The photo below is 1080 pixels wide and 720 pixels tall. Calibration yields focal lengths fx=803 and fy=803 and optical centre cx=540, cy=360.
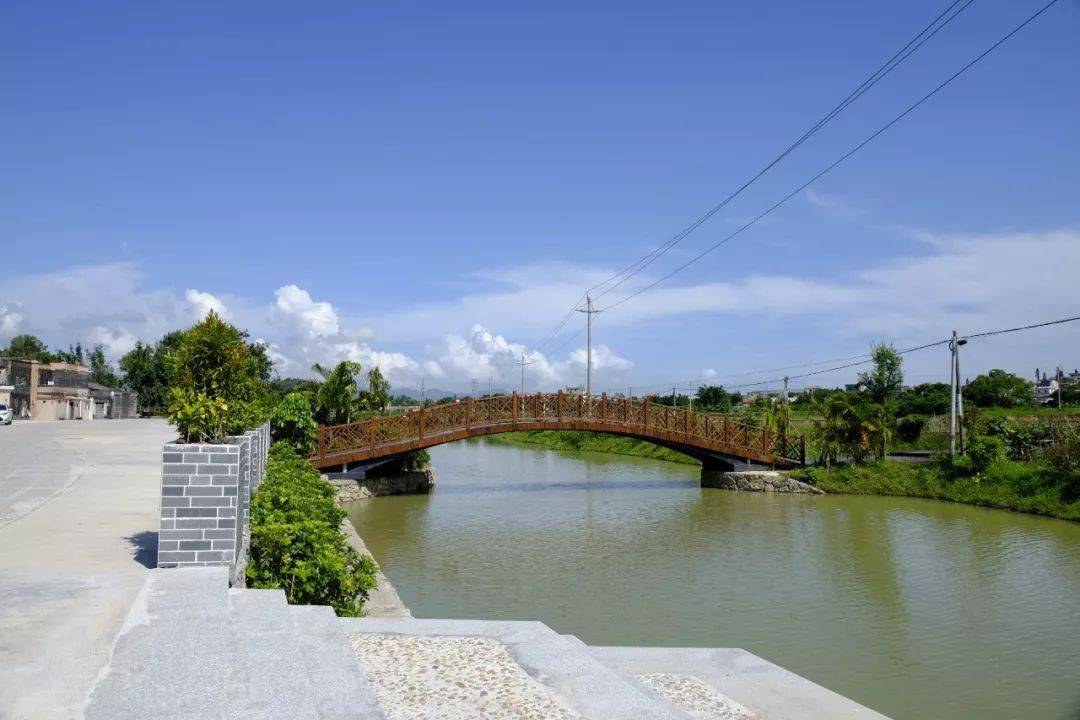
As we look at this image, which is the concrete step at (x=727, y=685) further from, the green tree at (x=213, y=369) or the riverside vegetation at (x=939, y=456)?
A: the riverside vegetation at (x=939, y=456)

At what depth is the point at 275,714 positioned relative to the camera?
291 cm

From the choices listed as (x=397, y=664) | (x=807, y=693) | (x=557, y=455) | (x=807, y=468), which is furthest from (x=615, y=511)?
(x=557, y=455)

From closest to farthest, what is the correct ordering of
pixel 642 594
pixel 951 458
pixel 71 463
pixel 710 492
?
pixel 642 594
pixel 71 463
pixel 951 458
pixel 710 492

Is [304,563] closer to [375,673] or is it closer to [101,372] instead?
[375,673]

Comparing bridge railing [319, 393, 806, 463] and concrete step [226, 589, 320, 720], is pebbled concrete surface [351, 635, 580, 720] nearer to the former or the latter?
concrete step [226, 589, 320, 720]

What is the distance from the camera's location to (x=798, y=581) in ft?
33.2

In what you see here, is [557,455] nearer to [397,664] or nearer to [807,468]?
[807,468]

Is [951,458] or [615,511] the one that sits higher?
[951,458]

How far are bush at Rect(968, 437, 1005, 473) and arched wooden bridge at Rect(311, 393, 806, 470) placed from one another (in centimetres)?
454

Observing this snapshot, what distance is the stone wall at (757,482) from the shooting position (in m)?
20.2

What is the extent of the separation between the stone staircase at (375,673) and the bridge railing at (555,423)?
13.1m

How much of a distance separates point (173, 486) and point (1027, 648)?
7553 millimetres

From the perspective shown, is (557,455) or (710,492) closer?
(710,492)

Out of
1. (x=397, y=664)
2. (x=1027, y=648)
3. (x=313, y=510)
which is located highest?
(x=313, y=510)
